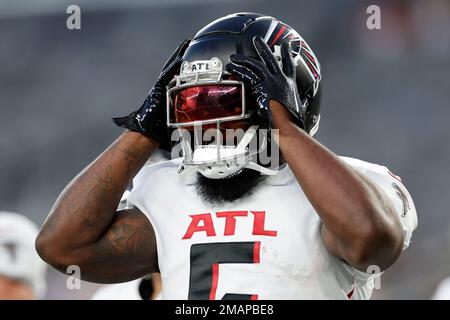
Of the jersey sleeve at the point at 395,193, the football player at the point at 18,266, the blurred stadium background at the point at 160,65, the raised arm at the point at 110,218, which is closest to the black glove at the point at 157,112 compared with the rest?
the raised arm at the point at 110,218

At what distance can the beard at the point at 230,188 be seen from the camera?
187 cm

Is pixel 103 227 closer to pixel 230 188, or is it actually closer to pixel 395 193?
pixel 230 188

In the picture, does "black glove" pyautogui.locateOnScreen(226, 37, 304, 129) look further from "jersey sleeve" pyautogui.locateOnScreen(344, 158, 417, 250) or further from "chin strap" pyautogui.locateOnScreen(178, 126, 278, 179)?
"jersey sleeve" pyautogui.locateOnScreen(344, 158, 417, 250)

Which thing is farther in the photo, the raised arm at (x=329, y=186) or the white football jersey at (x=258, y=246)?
the white football jersey at (x=258, y=246)

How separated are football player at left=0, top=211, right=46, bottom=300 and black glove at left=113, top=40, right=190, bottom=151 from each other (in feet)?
4.02

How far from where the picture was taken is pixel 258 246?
1763mm

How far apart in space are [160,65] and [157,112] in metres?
3.13

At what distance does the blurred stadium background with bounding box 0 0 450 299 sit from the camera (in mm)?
4309
